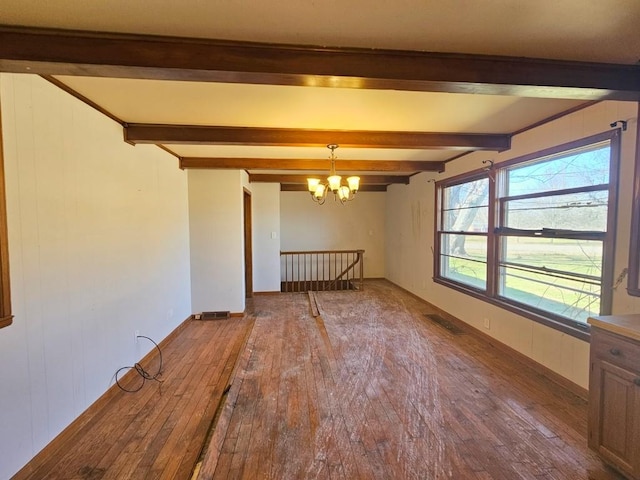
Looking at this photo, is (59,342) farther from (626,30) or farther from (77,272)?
(626,30)

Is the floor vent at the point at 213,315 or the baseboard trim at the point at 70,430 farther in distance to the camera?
the floor vent at the point at 213,315

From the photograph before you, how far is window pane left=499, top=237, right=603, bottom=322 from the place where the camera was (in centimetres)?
249

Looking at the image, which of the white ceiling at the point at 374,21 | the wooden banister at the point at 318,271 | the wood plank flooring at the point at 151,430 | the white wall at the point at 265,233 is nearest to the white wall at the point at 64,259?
the wood plank flooring at the point at 151,430

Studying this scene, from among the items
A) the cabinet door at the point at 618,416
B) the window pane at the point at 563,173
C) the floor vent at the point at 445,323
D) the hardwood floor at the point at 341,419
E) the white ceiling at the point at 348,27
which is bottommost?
the hardwood floor at the point at 341,419

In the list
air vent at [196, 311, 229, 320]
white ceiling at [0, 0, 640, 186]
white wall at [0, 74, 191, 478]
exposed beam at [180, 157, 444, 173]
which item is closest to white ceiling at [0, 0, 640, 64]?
white ceiling at [0, 0, 640, 186]

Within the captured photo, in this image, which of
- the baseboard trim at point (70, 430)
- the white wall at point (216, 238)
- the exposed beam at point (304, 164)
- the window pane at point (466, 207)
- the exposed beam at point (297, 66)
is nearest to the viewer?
the exposed beam at point (297, 66)

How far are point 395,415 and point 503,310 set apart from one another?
1.96 meters

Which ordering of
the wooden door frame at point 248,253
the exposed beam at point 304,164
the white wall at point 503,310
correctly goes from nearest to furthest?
the white wall at point 503,310 < the exposed beam at point 304,164 < the wooden door frame at point 248,253

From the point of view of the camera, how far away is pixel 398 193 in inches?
264

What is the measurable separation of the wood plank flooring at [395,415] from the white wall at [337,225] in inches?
157

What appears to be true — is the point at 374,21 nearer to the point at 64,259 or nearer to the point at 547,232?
the point at 64,259

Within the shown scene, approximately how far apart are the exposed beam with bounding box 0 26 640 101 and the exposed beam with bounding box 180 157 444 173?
2.63 meters

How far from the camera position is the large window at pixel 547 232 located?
A: 240cm

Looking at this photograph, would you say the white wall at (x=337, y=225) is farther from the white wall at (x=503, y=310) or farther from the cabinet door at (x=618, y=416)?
the cabinet door at (x=618, y=416)
